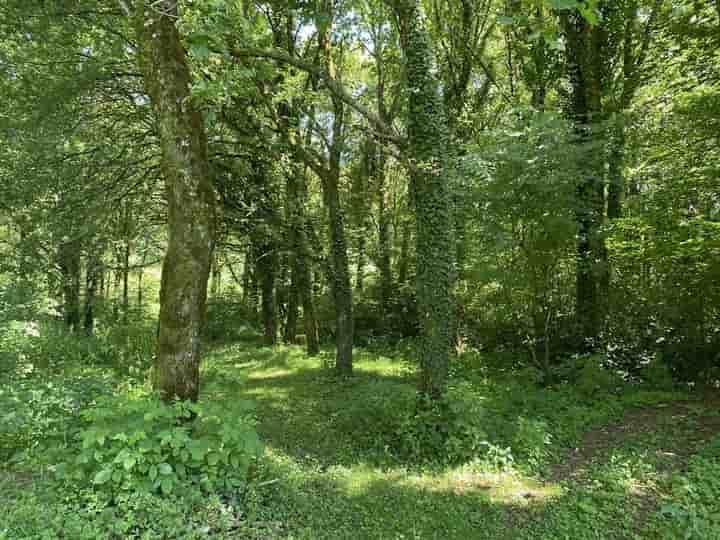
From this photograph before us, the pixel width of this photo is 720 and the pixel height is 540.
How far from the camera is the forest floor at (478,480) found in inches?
152

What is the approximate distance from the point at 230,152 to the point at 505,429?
8732 mm

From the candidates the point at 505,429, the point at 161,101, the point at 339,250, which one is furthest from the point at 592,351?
the point at 161,101

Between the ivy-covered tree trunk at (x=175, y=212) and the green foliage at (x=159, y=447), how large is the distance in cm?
35

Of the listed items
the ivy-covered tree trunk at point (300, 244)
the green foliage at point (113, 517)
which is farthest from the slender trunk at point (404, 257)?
the green foliage at point (113, 517)

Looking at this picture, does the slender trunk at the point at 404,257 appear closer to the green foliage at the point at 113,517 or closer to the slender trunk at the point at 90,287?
the slender trunk at the point at 90,287

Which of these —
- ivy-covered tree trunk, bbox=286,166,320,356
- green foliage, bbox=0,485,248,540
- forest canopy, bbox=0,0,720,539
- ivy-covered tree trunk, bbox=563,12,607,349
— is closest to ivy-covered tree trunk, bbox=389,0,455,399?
forest canopy, bbox=0,0,720,539

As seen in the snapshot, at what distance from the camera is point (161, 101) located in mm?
4109

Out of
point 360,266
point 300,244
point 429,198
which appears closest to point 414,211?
point 429,198

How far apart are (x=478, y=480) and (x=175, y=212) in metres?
4.31

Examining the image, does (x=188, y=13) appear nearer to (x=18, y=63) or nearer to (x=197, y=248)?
(x=197, y=248)

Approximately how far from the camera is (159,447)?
345 centimetres

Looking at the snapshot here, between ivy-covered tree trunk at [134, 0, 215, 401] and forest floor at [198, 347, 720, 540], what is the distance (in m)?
0.56

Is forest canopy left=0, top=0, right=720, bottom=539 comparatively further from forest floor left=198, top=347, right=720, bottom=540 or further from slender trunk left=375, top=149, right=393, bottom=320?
slender trunk left=375, top=149, right=393, bottom=320

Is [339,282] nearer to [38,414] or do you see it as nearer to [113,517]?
[38,414]
